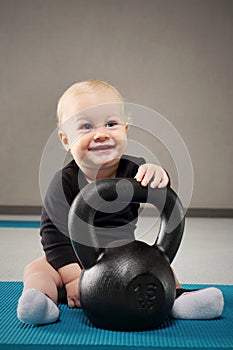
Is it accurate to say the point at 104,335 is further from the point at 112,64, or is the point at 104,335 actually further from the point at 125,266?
the point at 112,64

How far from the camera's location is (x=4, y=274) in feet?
7.60

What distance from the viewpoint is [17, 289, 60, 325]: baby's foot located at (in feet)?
4.32

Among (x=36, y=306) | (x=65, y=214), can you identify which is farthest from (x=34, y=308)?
(x=65, y=214)

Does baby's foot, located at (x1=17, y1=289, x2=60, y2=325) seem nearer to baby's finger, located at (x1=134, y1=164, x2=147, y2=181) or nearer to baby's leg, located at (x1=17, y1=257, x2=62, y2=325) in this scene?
baby's leg, located at (x1=17, y1=257, x2=62, y2=325)

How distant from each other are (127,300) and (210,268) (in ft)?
4.73

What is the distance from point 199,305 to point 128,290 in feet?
0.87

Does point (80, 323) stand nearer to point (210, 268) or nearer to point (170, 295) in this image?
point (170, 295)

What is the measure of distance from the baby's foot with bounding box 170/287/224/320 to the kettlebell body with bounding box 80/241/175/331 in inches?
4.7

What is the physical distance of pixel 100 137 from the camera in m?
1.51

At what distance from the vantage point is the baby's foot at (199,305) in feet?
4.66

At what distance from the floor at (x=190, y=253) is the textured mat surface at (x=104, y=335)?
402mm

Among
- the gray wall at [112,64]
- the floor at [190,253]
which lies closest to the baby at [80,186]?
the floor at [190,253]

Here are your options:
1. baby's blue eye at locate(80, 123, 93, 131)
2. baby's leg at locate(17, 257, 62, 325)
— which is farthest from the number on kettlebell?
baby's blue eye at locate(80, 123, 93, 131)

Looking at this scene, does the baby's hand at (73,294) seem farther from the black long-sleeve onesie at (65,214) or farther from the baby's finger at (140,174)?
the baby's finger at (140,174)
